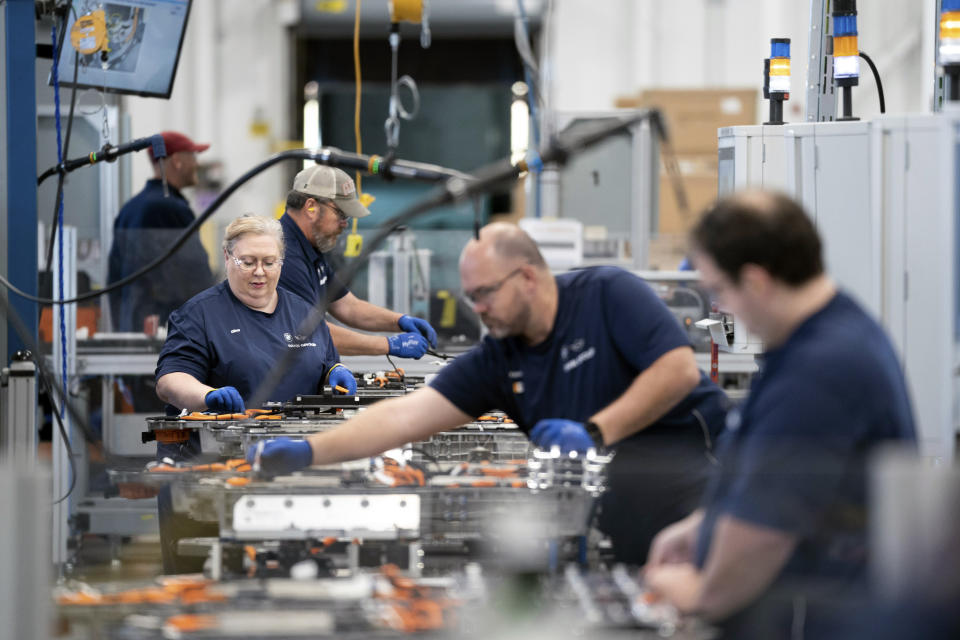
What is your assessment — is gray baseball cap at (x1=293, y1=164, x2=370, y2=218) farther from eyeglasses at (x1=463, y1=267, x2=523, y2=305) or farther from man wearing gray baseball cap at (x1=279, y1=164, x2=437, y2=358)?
eyeglasses at (x1=463, y1=267, x2=523, y2=305)

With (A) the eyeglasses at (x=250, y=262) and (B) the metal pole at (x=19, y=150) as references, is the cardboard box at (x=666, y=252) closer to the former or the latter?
(A) the eyeglasses at (x=250, y=262)

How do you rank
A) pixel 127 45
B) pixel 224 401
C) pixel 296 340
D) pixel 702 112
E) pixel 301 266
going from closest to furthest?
pixel 224 401
pixel 296 340
pixel 301 266
pixel 127 45
pixel 702 112

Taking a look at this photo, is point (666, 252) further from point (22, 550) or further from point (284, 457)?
point (22, 550)

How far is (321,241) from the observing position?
3893mm

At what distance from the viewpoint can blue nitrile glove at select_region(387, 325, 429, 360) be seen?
3852 mm

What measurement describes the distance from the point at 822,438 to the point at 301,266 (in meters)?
2.58

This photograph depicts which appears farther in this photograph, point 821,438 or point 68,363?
point 68,363

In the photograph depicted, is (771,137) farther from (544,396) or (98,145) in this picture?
(98,145)

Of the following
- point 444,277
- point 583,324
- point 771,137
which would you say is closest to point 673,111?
point 444,277

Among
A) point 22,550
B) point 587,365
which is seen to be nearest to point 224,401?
point 587,365

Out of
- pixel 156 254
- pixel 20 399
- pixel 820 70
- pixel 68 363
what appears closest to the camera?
pixel 820 70

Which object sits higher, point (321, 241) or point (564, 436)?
point (321, 241)

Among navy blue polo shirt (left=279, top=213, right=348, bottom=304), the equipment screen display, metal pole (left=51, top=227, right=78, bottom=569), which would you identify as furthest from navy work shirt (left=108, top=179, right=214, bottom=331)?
navy blue polo shirt (left=279, top=213, right=348, bottom=304)

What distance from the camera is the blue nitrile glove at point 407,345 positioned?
3.85 metres
